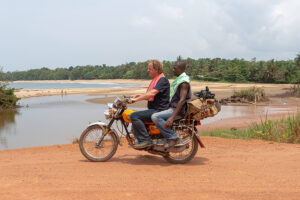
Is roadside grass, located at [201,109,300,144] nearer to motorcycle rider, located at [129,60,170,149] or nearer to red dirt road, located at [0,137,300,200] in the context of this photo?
red dirt road, located at [0,137,300,200]

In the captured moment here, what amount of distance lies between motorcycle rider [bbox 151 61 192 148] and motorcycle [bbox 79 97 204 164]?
18 centimetres

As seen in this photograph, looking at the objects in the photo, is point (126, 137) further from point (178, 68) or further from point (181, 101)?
point (178, 68)

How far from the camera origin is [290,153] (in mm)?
6684

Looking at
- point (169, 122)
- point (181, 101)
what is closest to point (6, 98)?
point (169, 122)

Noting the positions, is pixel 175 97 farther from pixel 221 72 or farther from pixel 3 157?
pixel 221 72

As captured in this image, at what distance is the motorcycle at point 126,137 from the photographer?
573 centimetres

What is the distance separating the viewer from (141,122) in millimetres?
5555

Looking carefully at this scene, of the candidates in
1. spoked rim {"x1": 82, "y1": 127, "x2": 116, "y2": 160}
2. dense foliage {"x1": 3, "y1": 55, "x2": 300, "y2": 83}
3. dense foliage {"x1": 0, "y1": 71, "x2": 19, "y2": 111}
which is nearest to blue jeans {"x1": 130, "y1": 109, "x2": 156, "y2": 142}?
spoked rim {"x1": 82, "y1": 127, "x2": 116, "y2": 160}

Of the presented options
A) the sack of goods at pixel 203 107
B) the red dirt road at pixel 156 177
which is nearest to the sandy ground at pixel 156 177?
the red dirt road at pixel 156 177

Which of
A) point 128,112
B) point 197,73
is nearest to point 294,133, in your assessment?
point 128,112

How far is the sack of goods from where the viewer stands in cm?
553

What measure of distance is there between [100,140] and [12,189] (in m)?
2.00

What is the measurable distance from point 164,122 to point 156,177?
1073 millimetres

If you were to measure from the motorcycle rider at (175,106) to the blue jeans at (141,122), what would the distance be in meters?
0.16
